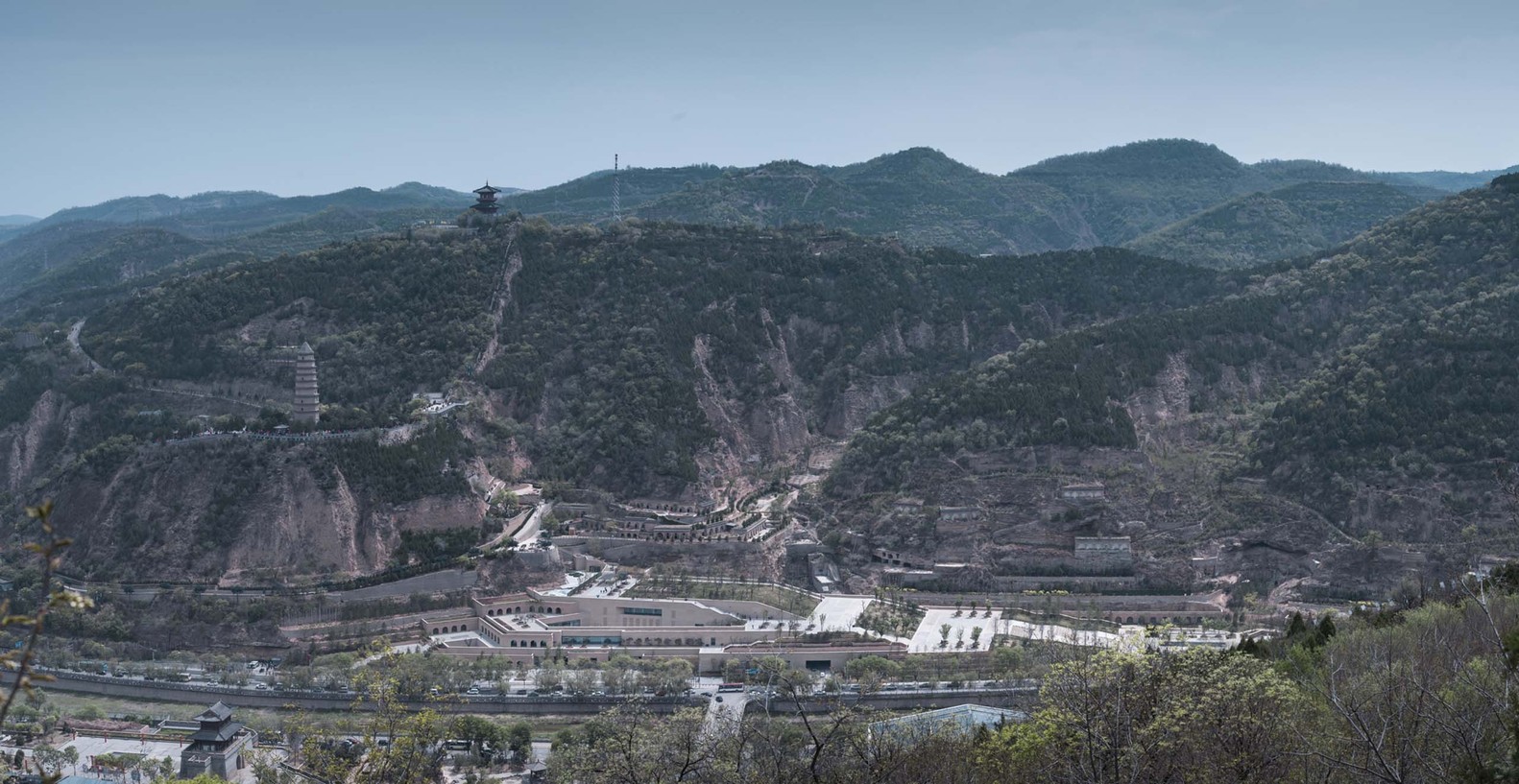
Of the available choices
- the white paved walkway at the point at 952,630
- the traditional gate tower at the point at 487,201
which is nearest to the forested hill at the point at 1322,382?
the white paved walkway at the point at 952,630

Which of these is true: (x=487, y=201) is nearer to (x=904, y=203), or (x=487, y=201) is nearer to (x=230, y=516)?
(x=230, y=516)

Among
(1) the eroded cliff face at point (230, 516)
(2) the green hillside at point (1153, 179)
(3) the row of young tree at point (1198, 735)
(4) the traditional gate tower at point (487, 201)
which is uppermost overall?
(2) the green hillside at point (1153, 179)

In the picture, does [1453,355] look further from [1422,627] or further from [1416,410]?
[1422,627]

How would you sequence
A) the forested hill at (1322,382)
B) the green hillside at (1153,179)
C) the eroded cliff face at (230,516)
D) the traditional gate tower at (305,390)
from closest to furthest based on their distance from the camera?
the eroded cliff face at (230,516) < the forested hill at (1322,382) < the traditional gate tower at (305,390) < the green hillside at (1153,179)

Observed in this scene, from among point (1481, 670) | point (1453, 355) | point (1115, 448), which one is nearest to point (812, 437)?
point (1115, 448)

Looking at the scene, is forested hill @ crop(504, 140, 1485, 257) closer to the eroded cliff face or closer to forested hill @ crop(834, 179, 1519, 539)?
forested hill @ crop(834, 179, 1519, 539)

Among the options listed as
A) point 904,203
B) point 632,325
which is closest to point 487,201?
point 632,325

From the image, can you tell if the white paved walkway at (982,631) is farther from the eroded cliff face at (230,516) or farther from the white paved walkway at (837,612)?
the eroded cliff face at (230,516)
